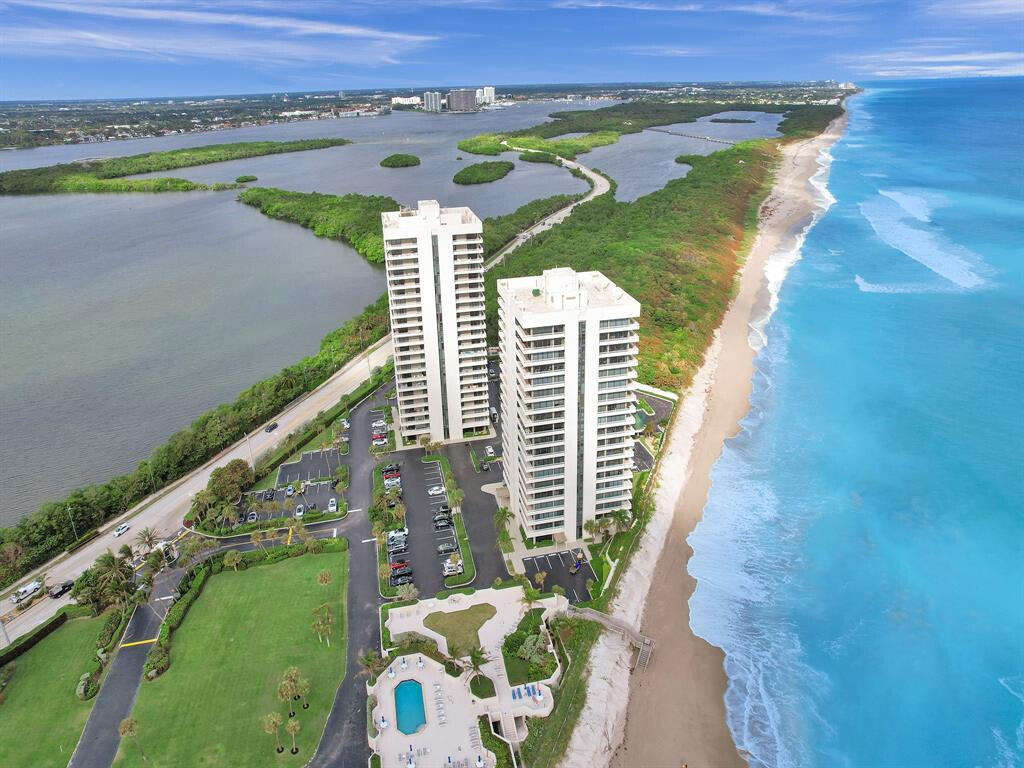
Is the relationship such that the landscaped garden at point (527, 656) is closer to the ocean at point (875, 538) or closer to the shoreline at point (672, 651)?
the shoreline at point (672, 651)

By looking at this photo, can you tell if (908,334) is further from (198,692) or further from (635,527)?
(198,692)

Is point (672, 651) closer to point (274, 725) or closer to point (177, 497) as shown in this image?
point (274, 725)

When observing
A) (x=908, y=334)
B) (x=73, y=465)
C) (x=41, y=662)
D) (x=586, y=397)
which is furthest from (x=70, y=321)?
(x=908, y=334)

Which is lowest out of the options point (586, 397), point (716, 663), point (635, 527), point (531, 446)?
point (716, 663)

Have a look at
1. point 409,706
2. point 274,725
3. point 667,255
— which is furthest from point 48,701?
point 667,255

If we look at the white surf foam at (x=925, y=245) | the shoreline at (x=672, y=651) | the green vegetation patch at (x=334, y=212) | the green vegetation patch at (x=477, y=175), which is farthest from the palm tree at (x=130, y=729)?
the green vegetation patch at (x=477, y=175)

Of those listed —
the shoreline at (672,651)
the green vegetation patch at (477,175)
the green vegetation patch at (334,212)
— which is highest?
the green vegetation patch at (477,175)

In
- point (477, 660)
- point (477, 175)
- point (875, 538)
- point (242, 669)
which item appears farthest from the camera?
point (477, 175)
